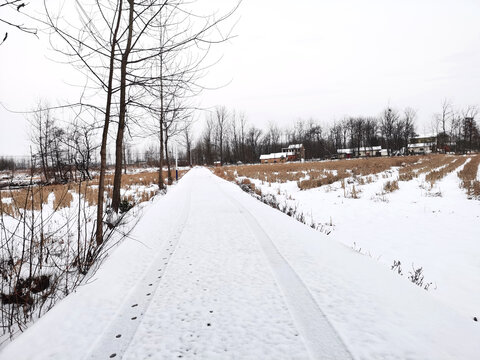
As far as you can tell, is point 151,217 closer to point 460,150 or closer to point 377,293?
point 377,293

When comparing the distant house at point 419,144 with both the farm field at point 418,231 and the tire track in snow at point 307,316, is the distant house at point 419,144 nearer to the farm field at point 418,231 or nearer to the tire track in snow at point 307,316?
the farm field at point 418,231

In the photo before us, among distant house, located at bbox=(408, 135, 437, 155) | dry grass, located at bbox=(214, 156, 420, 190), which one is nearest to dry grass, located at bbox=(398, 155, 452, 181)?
dry grass, located at bbox=(214, 156, 420, 190)

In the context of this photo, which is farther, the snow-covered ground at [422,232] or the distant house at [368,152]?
the distant house at [368,152]

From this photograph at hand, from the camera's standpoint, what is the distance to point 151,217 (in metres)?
5.20

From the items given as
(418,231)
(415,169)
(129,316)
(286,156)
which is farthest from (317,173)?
(286,156)

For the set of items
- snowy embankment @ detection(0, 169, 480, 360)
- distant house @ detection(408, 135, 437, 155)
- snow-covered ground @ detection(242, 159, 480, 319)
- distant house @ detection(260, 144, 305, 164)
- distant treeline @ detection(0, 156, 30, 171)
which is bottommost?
snow-covered ground @ detection(242, 159, 480, 319)

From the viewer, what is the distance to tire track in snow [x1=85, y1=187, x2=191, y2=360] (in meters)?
1.43

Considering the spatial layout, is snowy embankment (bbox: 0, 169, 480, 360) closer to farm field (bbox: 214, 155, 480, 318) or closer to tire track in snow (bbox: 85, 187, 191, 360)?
tire track in snow (bbox: 85, 187, 191, 360)

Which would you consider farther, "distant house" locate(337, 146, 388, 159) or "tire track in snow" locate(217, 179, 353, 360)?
"distant house" locate(337, 146, 388, 159)

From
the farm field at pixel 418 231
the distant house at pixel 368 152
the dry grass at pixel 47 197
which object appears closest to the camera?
the dry grass at pixel 47 197

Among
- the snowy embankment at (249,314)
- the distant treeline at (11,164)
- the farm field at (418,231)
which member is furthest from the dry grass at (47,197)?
the farm field at (418,231)

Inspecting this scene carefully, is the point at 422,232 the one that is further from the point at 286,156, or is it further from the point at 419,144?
the point at 419,144

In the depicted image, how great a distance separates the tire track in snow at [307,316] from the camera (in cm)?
135

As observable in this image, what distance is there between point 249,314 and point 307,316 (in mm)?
410
